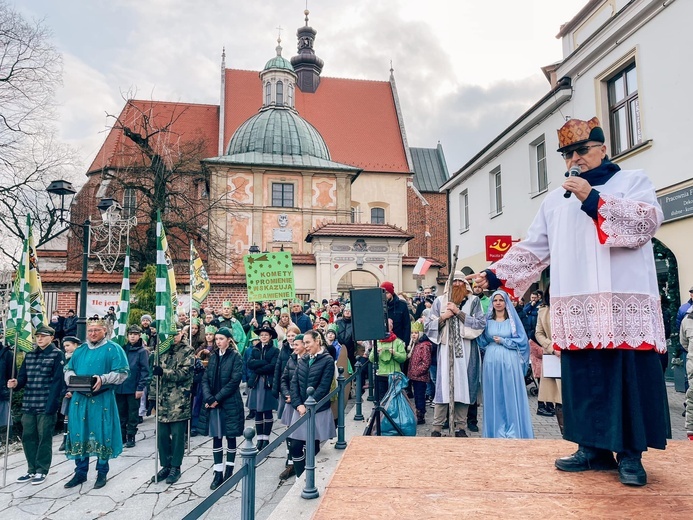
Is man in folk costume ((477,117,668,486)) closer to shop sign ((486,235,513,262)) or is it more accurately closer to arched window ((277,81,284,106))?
shop sign ((486,235,513,262))

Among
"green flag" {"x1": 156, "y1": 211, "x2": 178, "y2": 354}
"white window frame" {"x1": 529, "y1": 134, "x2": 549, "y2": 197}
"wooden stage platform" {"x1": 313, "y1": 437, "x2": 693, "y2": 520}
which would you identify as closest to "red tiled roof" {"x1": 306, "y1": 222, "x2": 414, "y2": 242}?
"white window frame" {"x1": 529, "y1": 134, "x2": 549, "y2": 197}

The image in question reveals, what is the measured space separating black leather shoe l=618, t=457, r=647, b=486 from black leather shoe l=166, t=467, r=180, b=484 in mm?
5707

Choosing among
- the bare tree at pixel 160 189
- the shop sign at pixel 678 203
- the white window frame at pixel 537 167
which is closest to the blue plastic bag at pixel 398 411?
the shop sign at pixel 678 203

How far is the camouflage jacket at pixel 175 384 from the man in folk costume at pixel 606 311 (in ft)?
17.1

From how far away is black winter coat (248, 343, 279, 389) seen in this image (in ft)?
25.9

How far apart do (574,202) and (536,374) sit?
21.0 feet

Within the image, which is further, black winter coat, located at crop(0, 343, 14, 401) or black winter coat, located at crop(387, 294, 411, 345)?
black winter coat, located at crop(387, 294, 411, 345)

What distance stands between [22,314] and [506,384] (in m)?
7.13

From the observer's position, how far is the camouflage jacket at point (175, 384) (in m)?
6.70

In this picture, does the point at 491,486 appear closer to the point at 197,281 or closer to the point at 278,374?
the point at 278,374

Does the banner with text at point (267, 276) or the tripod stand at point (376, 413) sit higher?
the banner with text at point (267, 276)

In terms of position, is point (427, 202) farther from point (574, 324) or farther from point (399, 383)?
point (574, 324)

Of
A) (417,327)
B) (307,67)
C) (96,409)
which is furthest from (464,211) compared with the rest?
(307,67)

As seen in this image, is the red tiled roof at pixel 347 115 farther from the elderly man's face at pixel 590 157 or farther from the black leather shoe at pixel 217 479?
the elderly man's face at pixel 590 157
